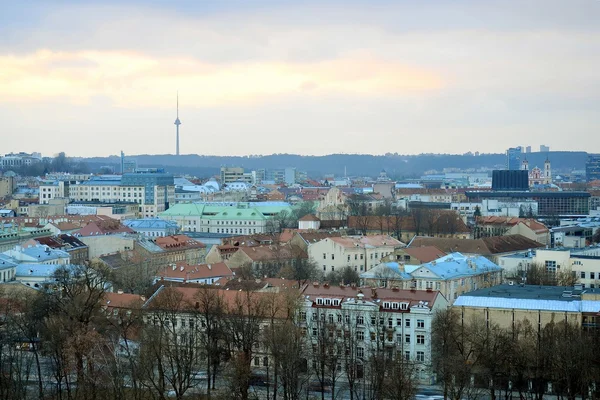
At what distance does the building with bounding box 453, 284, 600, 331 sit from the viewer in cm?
3756

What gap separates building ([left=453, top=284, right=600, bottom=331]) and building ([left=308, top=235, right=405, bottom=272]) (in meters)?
21.8

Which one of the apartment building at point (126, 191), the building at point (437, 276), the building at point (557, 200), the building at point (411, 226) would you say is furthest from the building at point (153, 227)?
the building at point (557, 200)

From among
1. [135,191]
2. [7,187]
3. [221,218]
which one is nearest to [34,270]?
[221,218]

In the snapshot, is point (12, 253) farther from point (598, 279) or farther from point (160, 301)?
point (598, 279)

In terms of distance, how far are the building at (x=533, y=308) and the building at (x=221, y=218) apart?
182 ft

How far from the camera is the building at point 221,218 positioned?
97000mm

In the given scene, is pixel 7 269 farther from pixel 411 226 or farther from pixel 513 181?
pixel 513 181

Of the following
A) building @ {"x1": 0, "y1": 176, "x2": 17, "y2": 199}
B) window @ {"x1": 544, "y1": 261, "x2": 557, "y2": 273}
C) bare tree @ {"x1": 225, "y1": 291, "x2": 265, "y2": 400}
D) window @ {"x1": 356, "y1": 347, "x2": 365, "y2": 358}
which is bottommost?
window @ {"x1": 356, "y1": 347, "x2": 365, "y2": 358}

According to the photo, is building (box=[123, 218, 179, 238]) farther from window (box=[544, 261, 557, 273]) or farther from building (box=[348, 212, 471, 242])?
window (box=[544, 261, 557, 273])

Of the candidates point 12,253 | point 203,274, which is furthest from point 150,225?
point 203,274

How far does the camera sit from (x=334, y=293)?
41.1m

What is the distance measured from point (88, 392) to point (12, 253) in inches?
1080

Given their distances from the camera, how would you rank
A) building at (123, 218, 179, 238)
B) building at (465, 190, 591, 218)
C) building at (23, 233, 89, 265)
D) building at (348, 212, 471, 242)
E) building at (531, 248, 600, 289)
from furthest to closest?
building at (465, 190, 591, 218) < building at (123, 218, 179, 238) < building at (348, 212, 471, 242) < building at (23, 233, 89, 265) < building at (531, 248, 600, 289)

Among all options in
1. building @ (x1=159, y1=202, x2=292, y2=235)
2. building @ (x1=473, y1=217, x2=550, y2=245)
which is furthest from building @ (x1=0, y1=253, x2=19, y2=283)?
building @ (x1=159, y1=202, x2=292, y2=235)
